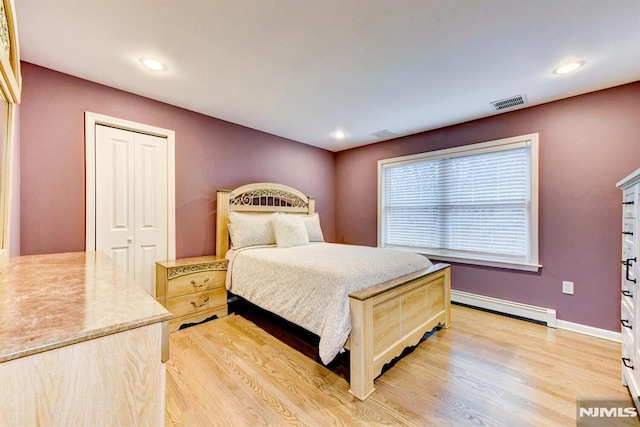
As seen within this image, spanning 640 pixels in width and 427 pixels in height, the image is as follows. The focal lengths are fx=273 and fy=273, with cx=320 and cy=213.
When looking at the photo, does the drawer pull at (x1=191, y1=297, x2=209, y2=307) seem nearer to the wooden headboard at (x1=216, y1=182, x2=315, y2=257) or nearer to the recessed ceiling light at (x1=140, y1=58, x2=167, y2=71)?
the wooden headboard at (x1=216, y1=182, x2=315, y2=257)

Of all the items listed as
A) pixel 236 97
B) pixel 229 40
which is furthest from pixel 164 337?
pixel 236 97

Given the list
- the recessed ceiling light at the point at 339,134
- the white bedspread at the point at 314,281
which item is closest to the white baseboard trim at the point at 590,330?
the white bedspread at the point at 314,281

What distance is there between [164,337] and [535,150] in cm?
366

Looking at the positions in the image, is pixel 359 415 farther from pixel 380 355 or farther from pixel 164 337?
pixel 164 337

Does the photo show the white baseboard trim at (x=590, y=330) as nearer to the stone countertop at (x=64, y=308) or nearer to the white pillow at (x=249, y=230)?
the white pillow at (x=249, y=230)

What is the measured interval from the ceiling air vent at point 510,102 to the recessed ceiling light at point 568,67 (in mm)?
457

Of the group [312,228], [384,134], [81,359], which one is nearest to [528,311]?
[312,228]

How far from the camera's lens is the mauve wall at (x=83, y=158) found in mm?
2244

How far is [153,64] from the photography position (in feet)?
7.29

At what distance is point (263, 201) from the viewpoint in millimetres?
3852

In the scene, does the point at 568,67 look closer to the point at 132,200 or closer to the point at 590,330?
the point at 590,330

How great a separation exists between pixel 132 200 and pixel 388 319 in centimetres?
269

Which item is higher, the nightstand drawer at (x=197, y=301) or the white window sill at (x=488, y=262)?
the white window sill at (x=488, y=262)

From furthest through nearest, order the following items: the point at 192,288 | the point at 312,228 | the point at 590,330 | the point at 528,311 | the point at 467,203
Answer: the point at 312,228, the point at 467,203, the point at 528,311, the point at 192,288, the point at 590,330
